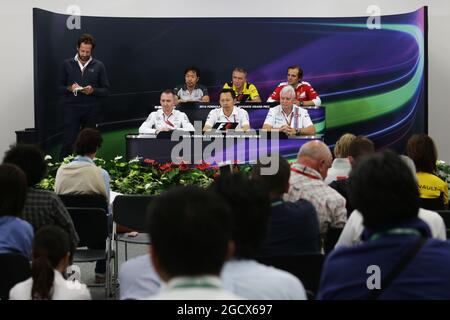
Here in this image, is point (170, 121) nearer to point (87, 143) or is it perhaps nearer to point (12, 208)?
point (87, 143)

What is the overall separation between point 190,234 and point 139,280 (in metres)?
1.13

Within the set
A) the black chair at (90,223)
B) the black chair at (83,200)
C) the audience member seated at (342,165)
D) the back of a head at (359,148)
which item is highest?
the back of a head at (359,148)

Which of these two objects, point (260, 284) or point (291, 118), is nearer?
point (260, 284)

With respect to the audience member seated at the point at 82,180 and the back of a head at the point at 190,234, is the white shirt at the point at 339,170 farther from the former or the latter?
the back of a head at the point at 190,234

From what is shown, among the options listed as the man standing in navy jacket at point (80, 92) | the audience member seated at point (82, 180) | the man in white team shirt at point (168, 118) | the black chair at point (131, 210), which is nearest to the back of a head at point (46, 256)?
the black chair at point (131, 210)

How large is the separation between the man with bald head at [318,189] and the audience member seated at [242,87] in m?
5.82

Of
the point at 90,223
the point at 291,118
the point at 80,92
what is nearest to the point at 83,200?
the point at 90,223

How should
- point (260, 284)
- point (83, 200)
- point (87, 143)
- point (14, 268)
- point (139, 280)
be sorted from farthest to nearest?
point (87, 143) → point (83, 200) → point (14, 268) → point (139, 280) → point (260, 284)

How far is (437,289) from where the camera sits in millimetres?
2342

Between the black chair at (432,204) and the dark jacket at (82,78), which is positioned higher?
the dark jacket at (82,78)

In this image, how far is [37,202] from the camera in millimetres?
3988

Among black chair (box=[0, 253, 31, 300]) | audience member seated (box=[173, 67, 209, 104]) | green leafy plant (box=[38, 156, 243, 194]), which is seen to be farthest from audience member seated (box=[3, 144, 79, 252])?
audience member seated (box=[173, 67, 209, 104])

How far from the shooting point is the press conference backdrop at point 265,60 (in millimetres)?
11188

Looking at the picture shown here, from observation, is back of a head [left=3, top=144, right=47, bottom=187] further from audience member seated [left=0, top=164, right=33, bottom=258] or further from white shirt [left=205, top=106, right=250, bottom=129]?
white shirt [left=205, top=106, right=250, bottom=129]
